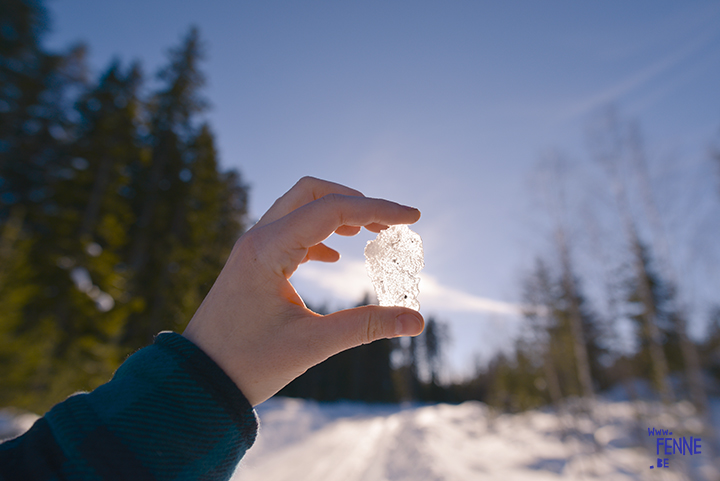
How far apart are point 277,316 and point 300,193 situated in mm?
624

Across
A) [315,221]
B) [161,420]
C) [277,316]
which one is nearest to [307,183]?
[315,221]

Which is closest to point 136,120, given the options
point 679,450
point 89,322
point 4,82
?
point 4,82

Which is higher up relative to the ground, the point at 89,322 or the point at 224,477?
the point at 89,322

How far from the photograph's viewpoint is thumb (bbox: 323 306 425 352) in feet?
4.49

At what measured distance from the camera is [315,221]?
1305mm

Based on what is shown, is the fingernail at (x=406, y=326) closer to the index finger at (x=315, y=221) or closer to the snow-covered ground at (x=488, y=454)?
the index finger at (x=315, y=221)

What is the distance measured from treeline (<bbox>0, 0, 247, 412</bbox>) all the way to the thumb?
7992mm

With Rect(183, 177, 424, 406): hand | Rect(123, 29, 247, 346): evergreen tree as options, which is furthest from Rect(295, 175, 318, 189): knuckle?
Rect(123, 29, 247, 346): evergreen tree

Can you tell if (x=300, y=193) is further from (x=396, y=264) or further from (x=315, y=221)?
(x=396, y=264)

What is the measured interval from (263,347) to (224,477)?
0.41 metres

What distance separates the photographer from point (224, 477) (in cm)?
111

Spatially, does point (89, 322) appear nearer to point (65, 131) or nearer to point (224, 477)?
point (65, 131)

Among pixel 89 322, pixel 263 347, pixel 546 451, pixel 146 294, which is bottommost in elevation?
pixel 546 451

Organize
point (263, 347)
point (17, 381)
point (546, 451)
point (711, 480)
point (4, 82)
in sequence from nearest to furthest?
point (263, 347), point (711, 480), point (17, 381), point (4, 82), point (546, 451)
